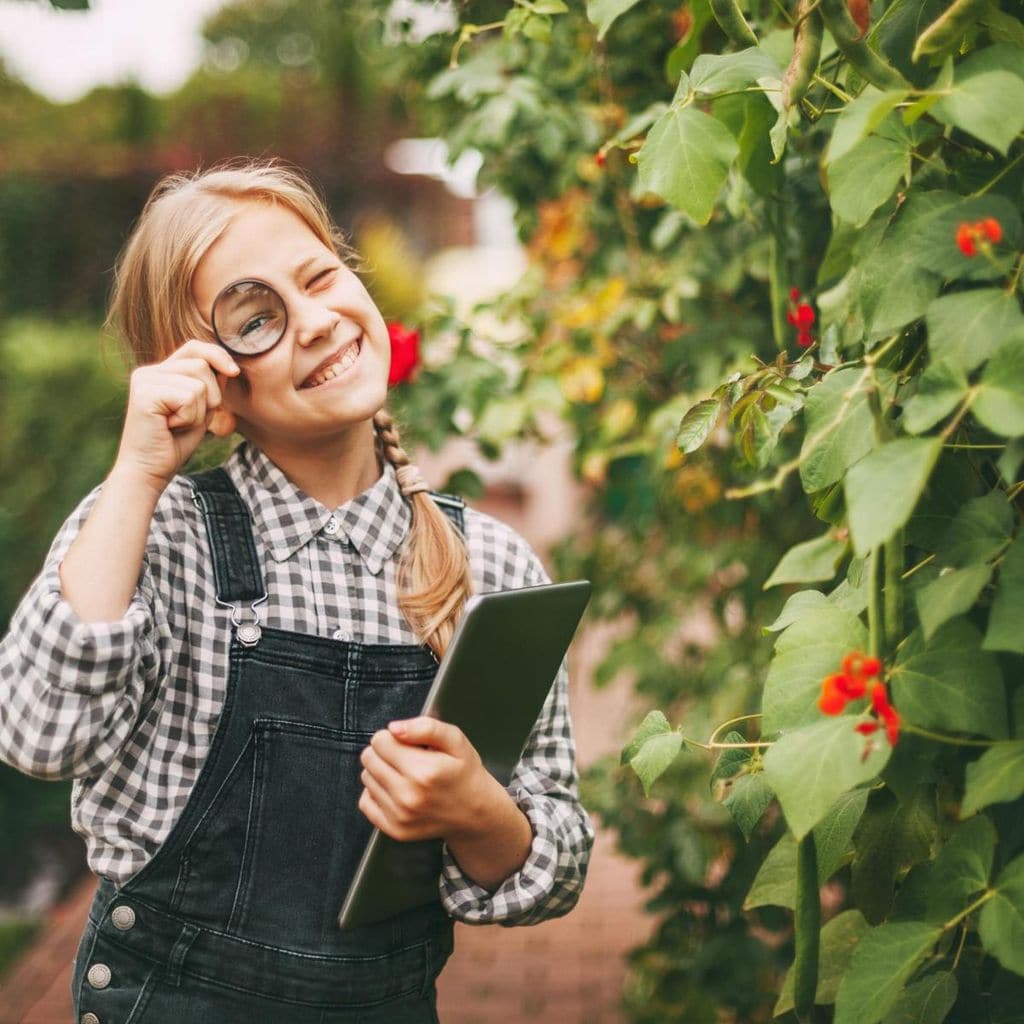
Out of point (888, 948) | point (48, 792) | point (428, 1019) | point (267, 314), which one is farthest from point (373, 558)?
point (48, 792)

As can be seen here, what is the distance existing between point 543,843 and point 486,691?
0.77 ft

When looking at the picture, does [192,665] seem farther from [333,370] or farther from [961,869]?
[961,869]

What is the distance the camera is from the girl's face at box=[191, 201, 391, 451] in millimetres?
1436

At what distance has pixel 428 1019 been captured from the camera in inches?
58.9

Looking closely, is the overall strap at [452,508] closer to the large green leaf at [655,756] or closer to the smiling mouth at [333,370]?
the smiling mouth at [333,370]

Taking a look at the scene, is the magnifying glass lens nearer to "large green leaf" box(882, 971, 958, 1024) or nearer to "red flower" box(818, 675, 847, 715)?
"red flower" box(818, 675, 847, 715)

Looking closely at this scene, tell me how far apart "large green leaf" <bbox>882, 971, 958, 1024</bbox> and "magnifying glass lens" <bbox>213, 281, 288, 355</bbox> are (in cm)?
93

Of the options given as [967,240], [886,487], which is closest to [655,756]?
[886,487]

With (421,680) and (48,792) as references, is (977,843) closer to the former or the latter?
(421,680)

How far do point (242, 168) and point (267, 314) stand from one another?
0.35 meters

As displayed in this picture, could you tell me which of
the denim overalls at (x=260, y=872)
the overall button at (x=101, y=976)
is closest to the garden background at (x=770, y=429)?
the denim overalls at (x=260, y=872)

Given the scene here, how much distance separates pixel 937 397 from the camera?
2.84 feet

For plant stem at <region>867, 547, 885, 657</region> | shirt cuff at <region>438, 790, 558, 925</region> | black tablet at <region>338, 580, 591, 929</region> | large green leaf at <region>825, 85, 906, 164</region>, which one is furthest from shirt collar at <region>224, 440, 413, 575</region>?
large green leaf at <region>825, 85, 906, 164</region>

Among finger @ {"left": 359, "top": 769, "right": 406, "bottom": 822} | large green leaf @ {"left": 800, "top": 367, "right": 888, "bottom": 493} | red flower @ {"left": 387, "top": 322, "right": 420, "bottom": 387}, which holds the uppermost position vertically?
large green leaf @ {"left": 800, "top": 367, "right": 888, "bottom": 493}
